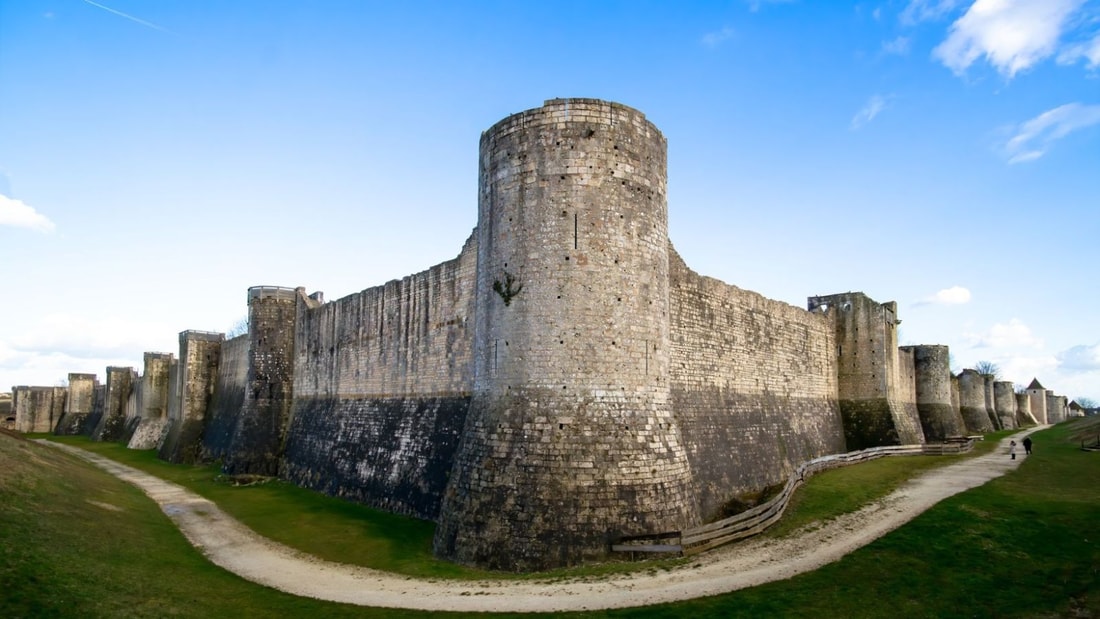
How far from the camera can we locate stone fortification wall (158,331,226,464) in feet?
134

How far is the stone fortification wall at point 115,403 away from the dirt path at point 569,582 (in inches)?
1754

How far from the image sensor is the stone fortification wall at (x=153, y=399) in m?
49.3

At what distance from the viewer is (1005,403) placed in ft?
196

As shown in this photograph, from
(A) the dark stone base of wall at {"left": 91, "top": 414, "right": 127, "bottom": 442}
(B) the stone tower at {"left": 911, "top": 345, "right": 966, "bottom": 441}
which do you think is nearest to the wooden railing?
(B) the stone tower at {"left": 911, "top": 345, "right": 966, "bottom": 441}

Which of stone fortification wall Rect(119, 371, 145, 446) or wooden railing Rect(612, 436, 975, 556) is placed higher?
stone fortification wall Rect(119, 371, 145, 446)

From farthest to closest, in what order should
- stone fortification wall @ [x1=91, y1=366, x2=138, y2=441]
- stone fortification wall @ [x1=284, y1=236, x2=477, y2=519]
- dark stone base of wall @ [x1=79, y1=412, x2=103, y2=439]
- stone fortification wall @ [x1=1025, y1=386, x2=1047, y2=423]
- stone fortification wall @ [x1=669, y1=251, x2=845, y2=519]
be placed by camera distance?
stone fortification wall @ [x1=1025, y1=386, x2=1047, y2=423], dark stone base of wall @ [x1=79, y1=412, x2=103, y2=439], stone fortification wall @ [x1=91, y1=366, x2=138, y2=441], stone fortification wall @ [x1=284, y1=236, x2=477, y2=519], stone fortification wall @ [x1=669, y1=251, x2=845, y2=519]

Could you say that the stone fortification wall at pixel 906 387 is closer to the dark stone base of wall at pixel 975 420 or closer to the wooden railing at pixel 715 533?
the dark stone base of wall at pixel 975 420

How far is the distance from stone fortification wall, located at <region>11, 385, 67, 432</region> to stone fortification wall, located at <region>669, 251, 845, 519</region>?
73011 millimetres

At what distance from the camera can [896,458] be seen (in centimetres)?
2817

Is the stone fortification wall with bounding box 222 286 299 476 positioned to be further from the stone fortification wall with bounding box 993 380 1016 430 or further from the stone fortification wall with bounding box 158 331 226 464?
the stone fortification wall with bounding box 993 380 1016 430

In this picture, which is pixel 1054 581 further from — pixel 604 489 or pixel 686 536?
pixel 604 489

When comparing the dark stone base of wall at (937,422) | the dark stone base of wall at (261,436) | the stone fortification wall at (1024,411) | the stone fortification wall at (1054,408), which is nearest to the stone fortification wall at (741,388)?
the dark stone base of wall at (937,422)

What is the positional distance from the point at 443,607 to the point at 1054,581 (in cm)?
1137

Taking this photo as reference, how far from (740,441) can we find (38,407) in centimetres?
7504
